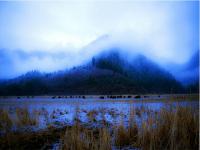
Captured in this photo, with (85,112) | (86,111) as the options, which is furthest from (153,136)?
(86,111)

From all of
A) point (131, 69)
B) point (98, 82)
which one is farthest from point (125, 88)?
point (131, 69)

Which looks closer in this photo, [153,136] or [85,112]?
[153,136]

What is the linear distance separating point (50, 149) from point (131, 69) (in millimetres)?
145817

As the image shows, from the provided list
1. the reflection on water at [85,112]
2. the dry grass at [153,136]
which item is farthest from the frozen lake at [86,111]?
the dry grass at [153,136]

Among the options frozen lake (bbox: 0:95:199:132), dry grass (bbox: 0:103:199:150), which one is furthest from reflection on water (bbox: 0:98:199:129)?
dry grass (bbox: 0:103:199:150)

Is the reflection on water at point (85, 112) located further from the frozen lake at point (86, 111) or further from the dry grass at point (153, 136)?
the dry grass at point (153, 136)

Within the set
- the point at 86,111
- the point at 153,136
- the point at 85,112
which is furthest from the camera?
the point at 86,111

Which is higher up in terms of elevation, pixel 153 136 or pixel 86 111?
pixel 153 136

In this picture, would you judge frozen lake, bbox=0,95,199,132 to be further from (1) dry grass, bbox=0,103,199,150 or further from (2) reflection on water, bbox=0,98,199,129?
(1) dry grass, bbox=0,103,199,150

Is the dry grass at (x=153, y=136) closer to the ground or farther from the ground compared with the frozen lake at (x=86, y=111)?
farther from the ground

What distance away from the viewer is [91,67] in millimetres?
133875

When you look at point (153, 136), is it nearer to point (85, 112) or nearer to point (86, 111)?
point (85, 112)

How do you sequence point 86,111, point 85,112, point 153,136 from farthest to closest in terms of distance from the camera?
point 86,111 < point 85,112 < point 153,136

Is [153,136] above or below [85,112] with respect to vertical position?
above
